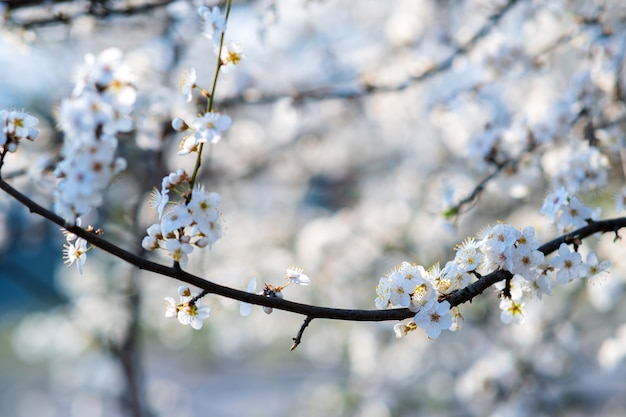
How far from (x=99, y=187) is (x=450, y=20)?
341 centimetres

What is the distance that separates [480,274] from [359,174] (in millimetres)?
Result: 4233

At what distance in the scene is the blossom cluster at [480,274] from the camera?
1.38 m

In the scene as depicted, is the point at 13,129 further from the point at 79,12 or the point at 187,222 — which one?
the point at 79,12

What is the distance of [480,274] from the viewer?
1.46 meters

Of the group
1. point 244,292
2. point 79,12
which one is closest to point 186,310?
point 244,292

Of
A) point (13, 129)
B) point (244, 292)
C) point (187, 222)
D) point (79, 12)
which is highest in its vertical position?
point (79, 12)

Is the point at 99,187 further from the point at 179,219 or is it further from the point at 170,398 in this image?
the point at 170,398

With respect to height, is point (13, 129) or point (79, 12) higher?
point (79, 12)

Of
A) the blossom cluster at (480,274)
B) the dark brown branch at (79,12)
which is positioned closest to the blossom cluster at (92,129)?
the blossom cluster at (480,274)

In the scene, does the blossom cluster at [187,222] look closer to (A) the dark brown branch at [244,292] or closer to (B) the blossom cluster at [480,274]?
(A) the dark brown branch at [244,292]

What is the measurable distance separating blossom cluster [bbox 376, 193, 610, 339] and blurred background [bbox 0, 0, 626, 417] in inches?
12.3

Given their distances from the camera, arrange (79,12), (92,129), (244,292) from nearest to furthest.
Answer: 1. (92,129)
2. (244,292)
3. (79,12)

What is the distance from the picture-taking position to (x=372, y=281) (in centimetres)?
489

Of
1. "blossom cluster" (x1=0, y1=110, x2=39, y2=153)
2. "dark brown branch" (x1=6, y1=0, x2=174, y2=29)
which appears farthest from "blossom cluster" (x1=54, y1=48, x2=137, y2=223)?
"dark brown branch" (x1=6, y1=0, x2=174, y2=29)
